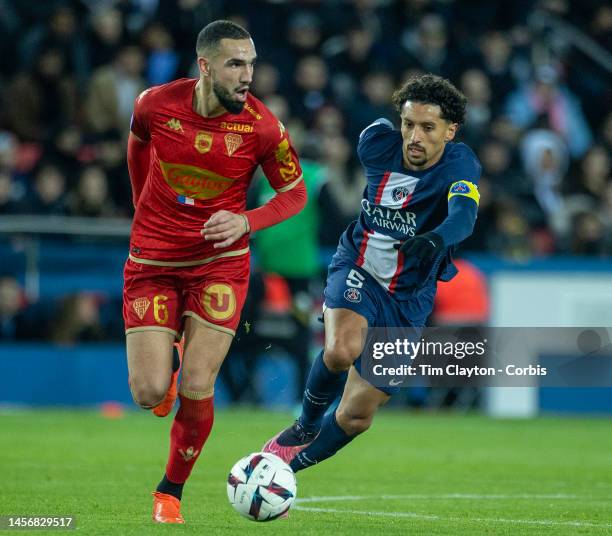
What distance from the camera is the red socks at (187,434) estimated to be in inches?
252

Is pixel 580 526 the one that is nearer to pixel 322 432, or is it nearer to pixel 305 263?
pixel 322 432

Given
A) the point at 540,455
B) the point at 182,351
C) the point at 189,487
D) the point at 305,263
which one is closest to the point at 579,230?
the point at 305,263

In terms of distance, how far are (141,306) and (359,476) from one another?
8.95 ft

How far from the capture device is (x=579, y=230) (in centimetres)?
1442

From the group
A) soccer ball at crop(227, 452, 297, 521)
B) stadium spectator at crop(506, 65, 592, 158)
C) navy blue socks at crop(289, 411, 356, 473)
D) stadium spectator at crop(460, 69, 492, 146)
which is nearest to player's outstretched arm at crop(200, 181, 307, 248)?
soccer ball at crop(227, 452, 297, 521)

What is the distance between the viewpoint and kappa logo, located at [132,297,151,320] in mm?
6516

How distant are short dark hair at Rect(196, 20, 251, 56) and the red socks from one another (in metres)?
1.68

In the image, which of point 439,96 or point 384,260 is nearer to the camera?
point 439,96

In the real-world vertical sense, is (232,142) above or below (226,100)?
below

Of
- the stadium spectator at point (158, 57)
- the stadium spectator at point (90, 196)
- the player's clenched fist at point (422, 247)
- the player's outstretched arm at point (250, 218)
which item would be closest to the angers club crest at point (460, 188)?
the player's clenched fist at point (422, 247)

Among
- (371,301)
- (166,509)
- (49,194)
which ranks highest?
(371,301)

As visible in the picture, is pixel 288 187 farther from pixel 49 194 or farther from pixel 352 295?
pixel 49 194

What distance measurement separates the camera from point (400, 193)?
23.3ft

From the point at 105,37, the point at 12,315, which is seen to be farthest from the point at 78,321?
the point at 105,37
